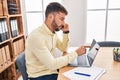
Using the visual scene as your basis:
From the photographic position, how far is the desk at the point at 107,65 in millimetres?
1087

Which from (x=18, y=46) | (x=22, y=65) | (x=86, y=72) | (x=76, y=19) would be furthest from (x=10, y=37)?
(x=86, y=72)

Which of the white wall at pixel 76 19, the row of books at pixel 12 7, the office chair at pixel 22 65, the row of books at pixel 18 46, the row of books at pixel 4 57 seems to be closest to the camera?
the office chair at pixel 22 65

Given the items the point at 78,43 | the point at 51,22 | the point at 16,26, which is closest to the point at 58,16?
the point at 51,22

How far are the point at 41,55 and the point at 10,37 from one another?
4.43ft

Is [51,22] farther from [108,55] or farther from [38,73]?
[108,55]

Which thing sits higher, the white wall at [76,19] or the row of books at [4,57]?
the white wall at [76,19]

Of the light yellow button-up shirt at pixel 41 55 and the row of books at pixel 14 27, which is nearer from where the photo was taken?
the light yellow button-up shirt at pixel 41 55

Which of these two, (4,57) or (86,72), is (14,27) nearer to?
(4,57)

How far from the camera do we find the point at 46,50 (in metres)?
1.21

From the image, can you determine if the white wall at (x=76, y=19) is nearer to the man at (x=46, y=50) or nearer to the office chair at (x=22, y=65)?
the man at (x=46, y=50)

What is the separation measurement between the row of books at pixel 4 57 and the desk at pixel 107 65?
4.05ft

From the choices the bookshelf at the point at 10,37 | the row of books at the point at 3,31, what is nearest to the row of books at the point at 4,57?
the bookshelf at the point at 10,37

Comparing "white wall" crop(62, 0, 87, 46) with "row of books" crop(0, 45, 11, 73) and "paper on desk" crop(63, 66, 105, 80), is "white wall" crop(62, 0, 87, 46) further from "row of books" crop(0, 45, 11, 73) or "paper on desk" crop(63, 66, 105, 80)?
"paper on desk" crop(63, 66, 105, 80)

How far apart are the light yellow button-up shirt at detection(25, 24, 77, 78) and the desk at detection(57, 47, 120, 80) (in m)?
0.10
